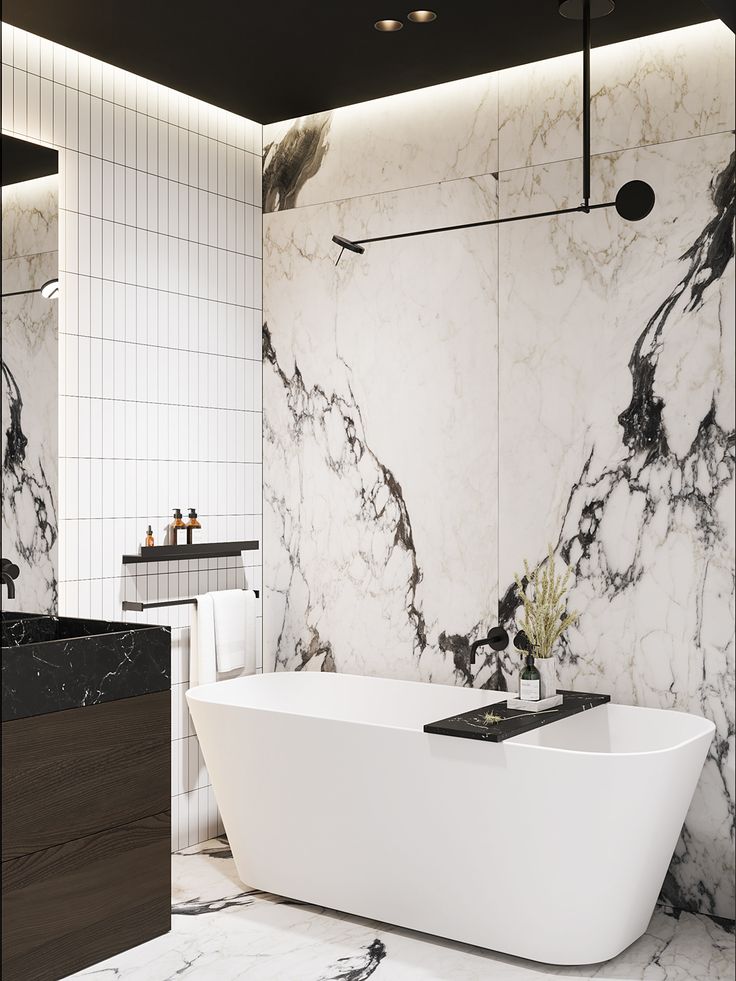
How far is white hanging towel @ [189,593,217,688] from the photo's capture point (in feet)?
14.1

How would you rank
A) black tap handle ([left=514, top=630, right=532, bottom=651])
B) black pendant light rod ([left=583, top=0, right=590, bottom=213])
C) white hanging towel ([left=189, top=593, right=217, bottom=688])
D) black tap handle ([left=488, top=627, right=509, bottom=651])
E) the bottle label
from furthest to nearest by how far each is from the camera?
white hanging towel ([left=189, top=593, right=217, bottom=688]) → black tap handle ([left=488, top=627, right=509, bottom=651]) → black tap handle ([left=514, top=630, right=532, bottom=651]) → the bottle label → black pendant light rod ([left=583, top=0, right=590, bottom=213])

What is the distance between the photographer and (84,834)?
3.16 metres

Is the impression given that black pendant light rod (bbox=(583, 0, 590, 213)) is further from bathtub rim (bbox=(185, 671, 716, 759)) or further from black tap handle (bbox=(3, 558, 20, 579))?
black tap handle (bbox=(3, 558, 20, 579))

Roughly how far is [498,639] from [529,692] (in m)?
0.41

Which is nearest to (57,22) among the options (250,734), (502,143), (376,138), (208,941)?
(376,138)

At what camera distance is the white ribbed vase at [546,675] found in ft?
12.1

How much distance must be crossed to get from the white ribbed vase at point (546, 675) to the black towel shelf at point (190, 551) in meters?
1.44

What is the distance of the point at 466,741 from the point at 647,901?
31.2 inches

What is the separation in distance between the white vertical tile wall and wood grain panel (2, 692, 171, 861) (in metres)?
0.74

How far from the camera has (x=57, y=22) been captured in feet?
12.0

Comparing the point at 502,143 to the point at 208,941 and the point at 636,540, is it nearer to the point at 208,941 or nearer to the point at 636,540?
the point at 636,540

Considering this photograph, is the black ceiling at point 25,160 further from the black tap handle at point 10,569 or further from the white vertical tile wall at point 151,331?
the black tap handle at point 10,569

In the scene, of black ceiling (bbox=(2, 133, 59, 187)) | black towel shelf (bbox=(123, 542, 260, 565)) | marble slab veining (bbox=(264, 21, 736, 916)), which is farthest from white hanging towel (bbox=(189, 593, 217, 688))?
black ceiling (bbox=(2, 133, 59, 187))

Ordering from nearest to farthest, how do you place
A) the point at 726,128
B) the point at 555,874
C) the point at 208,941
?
the point at 555,874 → the point at 208,941 → the point at 726,128
